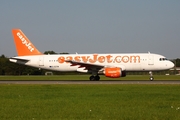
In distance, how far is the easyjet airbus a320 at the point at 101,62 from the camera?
137 feet

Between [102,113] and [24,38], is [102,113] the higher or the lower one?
the lower one

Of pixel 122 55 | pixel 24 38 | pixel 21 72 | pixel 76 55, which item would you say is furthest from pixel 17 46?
pixel 21 72

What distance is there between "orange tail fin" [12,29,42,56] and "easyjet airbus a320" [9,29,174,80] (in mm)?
513

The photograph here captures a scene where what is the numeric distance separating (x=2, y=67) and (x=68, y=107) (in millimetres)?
88639

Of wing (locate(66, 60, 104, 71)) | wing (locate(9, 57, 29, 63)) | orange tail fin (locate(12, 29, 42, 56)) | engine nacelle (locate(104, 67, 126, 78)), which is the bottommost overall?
engine nacelle (locate(104, 67, 126, 78))

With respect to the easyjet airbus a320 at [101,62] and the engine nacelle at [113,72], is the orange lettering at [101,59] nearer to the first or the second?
the easyjet airbus a320 at [101,62]

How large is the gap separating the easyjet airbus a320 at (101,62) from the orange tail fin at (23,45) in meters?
0.51

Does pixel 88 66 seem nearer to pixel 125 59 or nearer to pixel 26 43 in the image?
pixel 125 59

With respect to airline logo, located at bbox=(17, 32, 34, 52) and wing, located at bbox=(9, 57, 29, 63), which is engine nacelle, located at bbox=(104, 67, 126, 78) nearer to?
wing, located at bbox=(9, 57, 29, 63)

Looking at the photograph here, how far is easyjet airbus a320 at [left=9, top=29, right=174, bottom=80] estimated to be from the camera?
137 feet

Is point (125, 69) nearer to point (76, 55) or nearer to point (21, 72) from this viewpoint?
point (76, 55)

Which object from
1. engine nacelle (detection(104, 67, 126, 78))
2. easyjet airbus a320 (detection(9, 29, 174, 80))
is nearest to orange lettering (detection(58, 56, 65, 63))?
easyjet airbus a320 (detection(9, 29, 174, 80))

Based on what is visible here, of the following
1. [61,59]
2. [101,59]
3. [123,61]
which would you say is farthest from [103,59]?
[61,59]

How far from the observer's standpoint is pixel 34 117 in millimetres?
11617
